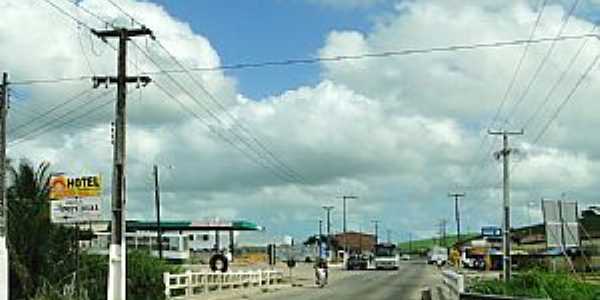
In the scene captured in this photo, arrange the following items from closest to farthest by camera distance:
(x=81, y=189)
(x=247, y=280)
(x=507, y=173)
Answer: (x=81, y=189)
(x=247, y=280)
(x=507, y=173)

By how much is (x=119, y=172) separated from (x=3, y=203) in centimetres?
362

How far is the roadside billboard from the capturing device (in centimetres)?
2659

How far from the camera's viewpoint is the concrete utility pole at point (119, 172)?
28.3 m

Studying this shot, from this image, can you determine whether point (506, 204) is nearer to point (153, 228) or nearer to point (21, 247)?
point (21, 247)

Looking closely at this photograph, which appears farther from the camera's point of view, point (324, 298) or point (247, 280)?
point (247, 280)

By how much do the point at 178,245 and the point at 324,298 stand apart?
6940 centimetres

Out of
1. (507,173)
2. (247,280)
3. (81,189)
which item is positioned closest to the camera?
(81,189)

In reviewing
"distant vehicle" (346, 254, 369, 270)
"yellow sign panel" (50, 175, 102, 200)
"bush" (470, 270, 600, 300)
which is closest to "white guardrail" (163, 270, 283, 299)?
"yellow sign panel" (50, 175, 102, 200)

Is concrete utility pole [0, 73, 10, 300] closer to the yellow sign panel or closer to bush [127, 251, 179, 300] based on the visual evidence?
the yellow sign panel

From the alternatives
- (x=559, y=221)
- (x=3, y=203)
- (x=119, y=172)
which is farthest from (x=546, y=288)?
(x=3, y=203)

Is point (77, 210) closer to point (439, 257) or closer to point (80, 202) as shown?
point (80, 202)

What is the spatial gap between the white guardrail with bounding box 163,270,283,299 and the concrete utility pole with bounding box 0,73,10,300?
24.7 ft

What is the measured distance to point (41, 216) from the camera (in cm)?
3012

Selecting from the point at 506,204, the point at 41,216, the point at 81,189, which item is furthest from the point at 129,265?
the point at 506,204
